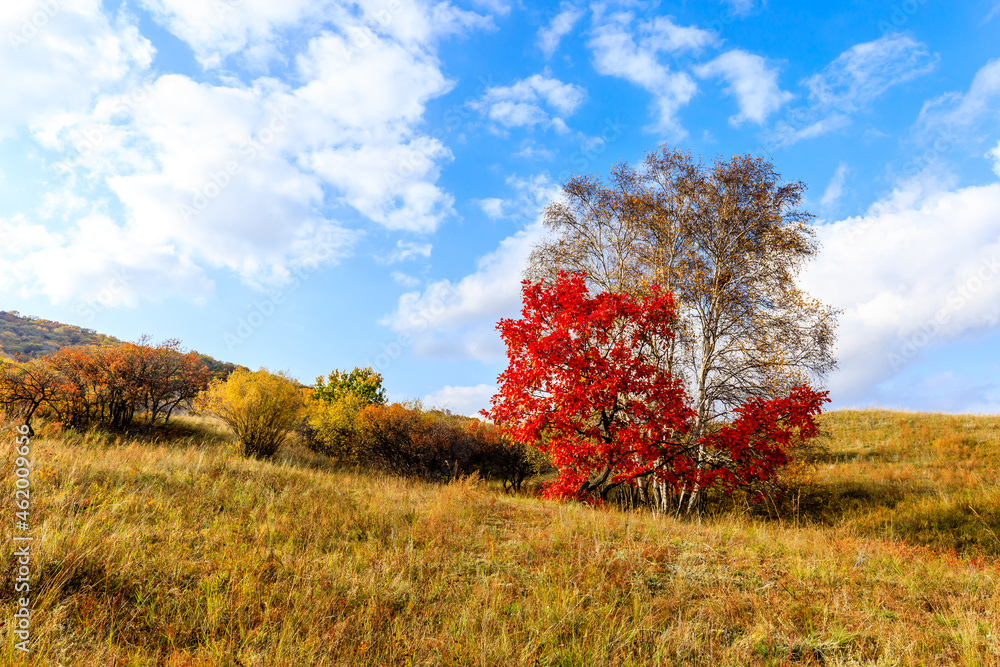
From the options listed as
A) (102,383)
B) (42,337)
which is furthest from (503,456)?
(42,337)

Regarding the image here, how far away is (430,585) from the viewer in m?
4.66

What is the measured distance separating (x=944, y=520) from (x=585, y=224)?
44.8 ft

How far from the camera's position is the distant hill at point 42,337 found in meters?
44.7

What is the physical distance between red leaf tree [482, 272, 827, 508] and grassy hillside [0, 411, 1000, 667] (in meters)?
2.24

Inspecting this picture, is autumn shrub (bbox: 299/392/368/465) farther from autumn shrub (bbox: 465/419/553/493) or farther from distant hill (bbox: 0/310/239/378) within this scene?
distant hill (bbox: 0/310/239/378)

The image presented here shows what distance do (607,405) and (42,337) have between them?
2763 inches

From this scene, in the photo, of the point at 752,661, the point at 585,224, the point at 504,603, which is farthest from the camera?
the point at 585,224

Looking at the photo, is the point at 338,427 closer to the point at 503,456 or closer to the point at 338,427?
the point at 338,427

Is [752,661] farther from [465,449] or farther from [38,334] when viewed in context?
[38,334]

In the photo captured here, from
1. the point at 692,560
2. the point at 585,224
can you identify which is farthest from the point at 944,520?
the point at 585,224

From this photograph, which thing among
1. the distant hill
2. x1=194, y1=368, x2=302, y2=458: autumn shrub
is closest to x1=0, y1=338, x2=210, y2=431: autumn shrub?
x1=194, y1=368, x2=302, y2=458: autumn shrub

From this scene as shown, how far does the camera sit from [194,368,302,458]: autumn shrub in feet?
59.2

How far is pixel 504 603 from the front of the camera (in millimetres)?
4289

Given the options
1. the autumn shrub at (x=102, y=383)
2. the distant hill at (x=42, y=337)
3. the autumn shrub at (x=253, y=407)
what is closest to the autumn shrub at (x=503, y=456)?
the autumn shrub at (x=253, y=407)
